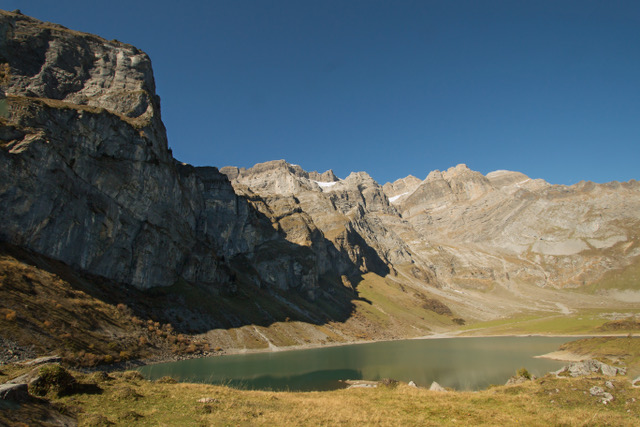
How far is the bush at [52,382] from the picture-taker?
18.5 metres

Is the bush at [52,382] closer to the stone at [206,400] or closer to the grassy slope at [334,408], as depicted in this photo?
the grassy slope at [334,408]

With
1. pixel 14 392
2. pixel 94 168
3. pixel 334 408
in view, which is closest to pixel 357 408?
pixel 334 408

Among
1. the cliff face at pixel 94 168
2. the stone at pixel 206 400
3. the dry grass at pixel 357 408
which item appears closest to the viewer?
the dry grass at pixel 357 408

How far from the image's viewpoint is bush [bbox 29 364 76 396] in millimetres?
18531

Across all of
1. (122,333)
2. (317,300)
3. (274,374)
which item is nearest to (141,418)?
(274,374)

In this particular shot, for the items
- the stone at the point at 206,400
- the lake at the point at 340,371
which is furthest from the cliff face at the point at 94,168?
the stone at the point at 206,400

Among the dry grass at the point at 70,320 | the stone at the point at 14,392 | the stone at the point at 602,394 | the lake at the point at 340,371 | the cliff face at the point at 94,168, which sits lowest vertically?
the lake at the point at 340,371

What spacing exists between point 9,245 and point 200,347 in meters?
50.1

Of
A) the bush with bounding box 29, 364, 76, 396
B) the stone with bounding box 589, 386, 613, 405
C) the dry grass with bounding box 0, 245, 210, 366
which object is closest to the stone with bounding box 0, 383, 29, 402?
the bush with bounding box 29, 364, 76, 396

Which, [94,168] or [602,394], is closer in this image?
[602,394]

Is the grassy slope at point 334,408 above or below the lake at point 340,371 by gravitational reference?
above

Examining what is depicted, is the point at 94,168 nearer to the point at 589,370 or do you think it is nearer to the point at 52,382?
the point at 52,382

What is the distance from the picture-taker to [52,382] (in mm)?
19203

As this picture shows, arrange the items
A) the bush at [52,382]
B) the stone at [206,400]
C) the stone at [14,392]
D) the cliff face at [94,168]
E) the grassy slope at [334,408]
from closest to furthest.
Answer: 1. the stone at [14,392]
2. the grassy slope at [334,408]
3. the bush at [52,382]
4. the stone at [206,400]
5. the cliff face at [94,168]
